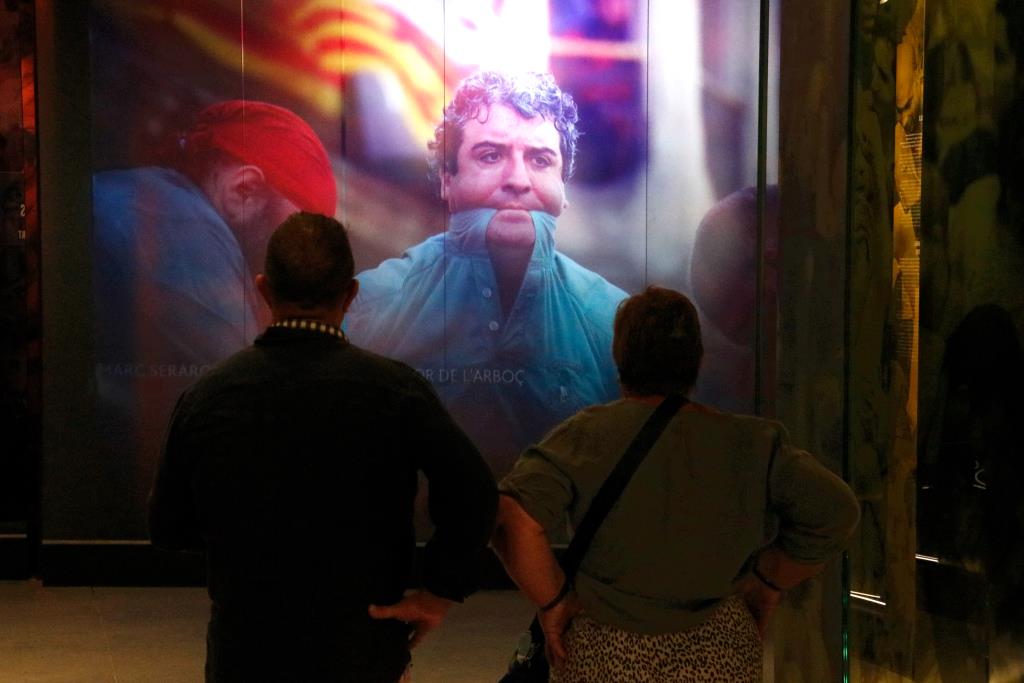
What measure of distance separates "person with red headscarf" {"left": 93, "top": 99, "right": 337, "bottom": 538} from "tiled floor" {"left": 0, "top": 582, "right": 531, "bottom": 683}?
0.96 meters

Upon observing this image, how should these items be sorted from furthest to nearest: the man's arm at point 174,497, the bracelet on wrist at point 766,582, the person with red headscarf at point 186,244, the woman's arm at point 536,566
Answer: the person with red headscarf at point 186,244
the bracelet on wrist at point 766,582
the woman's arm at point 536,566
the man's arm at point 174,497

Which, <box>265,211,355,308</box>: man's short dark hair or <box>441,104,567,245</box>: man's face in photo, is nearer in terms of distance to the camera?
<box>265,211,355,308</box>: man's short dark hair

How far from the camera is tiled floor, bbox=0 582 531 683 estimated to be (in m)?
6.21

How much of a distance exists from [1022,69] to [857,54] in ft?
1.56

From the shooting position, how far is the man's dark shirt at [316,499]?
242cm

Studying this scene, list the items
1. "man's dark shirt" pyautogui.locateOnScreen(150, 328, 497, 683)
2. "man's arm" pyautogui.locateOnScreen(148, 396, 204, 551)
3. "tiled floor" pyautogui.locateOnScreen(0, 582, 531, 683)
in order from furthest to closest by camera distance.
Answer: "tiled floor" pyautogui.locateOnScreen(0, 582, 531, 683) < "man's arm" pyautogui.locateOnScreen(148, 396, 204, 551) < "man's dark shirt" pyautogui.locateOnScreen(150, 328, 497, 683)

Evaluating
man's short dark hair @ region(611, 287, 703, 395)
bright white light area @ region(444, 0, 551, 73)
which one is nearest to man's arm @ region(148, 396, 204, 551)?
man's short dark hair @ region(611, 287, 703, 395)

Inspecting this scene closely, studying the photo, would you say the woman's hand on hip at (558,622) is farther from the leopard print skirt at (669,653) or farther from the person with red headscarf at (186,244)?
the person with red headscarf at (186,244)

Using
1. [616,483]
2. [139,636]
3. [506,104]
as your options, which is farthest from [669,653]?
[506,104]

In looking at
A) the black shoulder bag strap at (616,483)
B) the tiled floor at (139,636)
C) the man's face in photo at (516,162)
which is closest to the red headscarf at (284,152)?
the man's face in photo at (516,162)

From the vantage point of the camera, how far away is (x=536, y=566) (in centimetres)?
264

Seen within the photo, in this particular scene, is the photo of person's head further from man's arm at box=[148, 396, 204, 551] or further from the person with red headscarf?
man's arm at box=[148, 396, 204, 551]

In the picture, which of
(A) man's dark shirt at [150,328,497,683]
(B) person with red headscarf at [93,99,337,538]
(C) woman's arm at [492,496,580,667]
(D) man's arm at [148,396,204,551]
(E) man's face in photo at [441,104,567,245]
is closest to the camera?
(A) man's dark shirt at [150,328,497,683]

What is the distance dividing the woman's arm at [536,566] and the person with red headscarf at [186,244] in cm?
574
